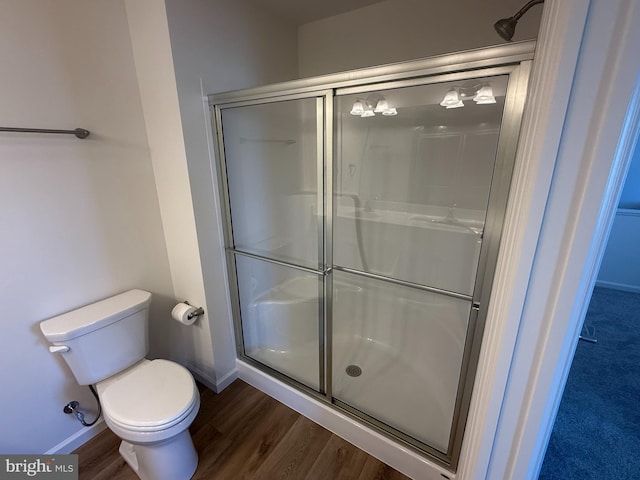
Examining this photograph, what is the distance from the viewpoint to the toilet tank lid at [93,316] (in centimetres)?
128

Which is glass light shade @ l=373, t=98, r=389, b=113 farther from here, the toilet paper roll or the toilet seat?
the toilet seat

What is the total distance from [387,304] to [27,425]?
2.04 meters

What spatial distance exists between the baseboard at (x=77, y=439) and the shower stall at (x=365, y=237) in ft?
2.76

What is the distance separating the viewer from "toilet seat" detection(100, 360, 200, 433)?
1190mm

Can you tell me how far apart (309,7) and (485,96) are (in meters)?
1.35

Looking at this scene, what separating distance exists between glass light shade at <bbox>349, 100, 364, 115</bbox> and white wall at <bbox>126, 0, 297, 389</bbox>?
702mm

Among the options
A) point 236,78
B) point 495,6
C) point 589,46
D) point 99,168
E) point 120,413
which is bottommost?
point 120,413

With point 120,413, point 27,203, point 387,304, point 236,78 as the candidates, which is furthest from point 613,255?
point 27,203

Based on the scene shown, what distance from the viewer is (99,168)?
1.44m

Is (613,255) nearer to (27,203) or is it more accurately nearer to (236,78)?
(236,78)

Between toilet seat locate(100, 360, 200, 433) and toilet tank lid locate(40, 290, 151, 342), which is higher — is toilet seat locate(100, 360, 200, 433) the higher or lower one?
the lower one

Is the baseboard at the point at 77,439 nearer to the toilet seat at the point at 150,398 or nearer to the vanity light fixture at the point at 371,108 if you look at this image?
the toilet seat at the point at 150,398

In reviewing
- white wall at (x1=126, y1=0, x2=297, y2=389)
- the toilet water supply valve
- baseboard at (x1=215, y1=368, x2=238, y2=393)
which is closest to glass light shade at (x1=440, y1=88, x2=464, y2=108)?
white wall at (x1=126, y1=0, x2=297, y2=389)

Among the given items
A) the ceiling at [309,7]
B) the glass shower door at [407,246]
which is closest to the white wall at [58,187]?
the ceiling at [309,7]
